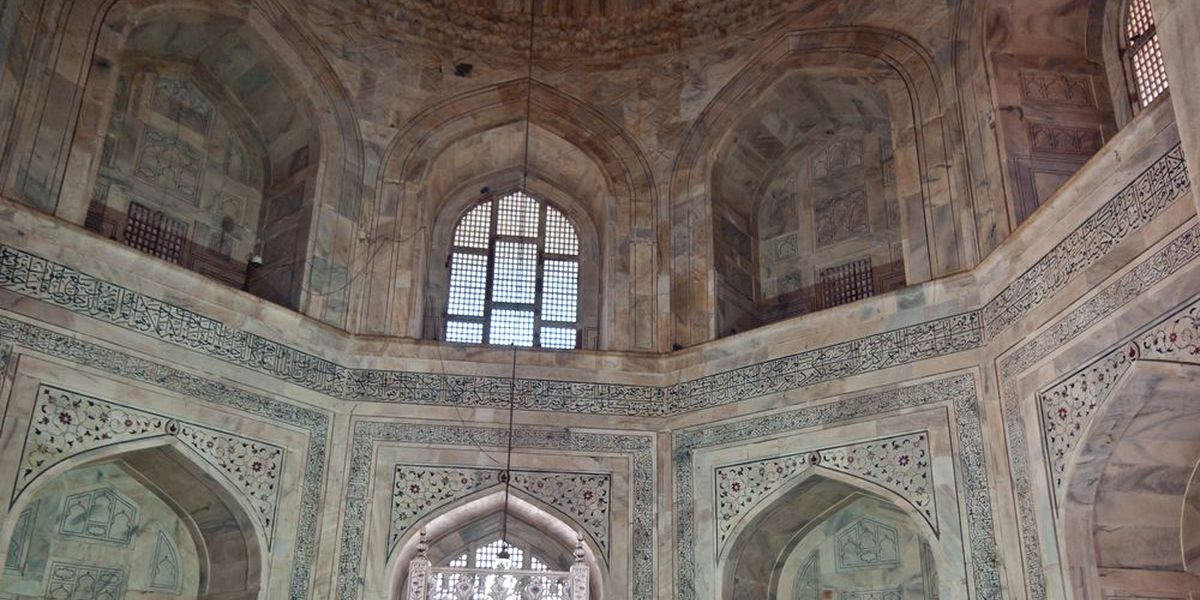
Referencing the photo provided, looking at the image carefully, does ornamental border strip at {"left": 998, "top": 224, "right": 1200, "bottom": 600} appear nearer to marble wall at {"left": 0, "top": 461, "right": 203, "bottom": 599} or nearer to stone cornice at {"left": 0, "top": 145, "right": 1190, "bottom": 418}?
stone cornice at {"left": 0, "top": 145, "right": 1190, "bottom": 418}

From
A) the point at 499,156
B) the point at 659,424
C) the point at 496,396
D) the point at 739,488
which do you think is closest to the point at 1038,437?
the point at 739,488

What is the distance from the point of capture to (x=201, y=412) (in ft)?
22.4

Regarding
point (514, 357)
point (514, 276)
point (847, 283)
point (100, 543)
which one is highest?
point (514, 276)

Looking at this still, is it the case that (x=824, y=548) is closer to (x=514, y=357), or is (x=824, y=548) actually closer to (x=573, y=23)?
(x=514, y=357)

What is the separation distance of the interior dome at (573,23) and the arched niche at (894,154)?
0.66m

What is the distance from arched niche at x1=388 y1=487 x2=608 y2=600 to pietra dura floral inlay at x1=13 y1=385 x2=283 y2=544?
959 mm

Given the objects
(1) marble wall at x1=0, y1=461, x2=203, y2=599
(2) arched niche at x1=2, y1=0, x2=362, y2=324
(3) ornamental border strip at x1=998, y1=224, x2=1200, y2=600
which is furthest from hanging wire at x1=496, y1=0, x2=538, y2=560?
(3) ornamental border strip at x1=998, y1=224, x2=1200, y2=600

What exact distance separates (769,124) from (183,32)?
4562mm

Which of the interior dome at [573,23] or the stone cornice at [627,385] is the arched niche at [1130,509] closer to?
the stone cornice at [627,385]

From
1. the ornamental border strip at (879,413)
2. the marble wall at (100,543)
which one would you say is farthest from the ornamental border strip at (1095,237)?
the marble wall at (100,543)

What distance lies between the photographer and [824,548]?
7742 mm

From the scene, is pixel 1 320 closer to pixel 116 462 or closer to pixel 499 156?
pixel 116 462

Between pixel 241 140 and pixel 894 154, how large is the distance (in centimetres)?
506

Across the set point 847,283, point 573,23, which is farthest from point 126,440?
point 847,283
